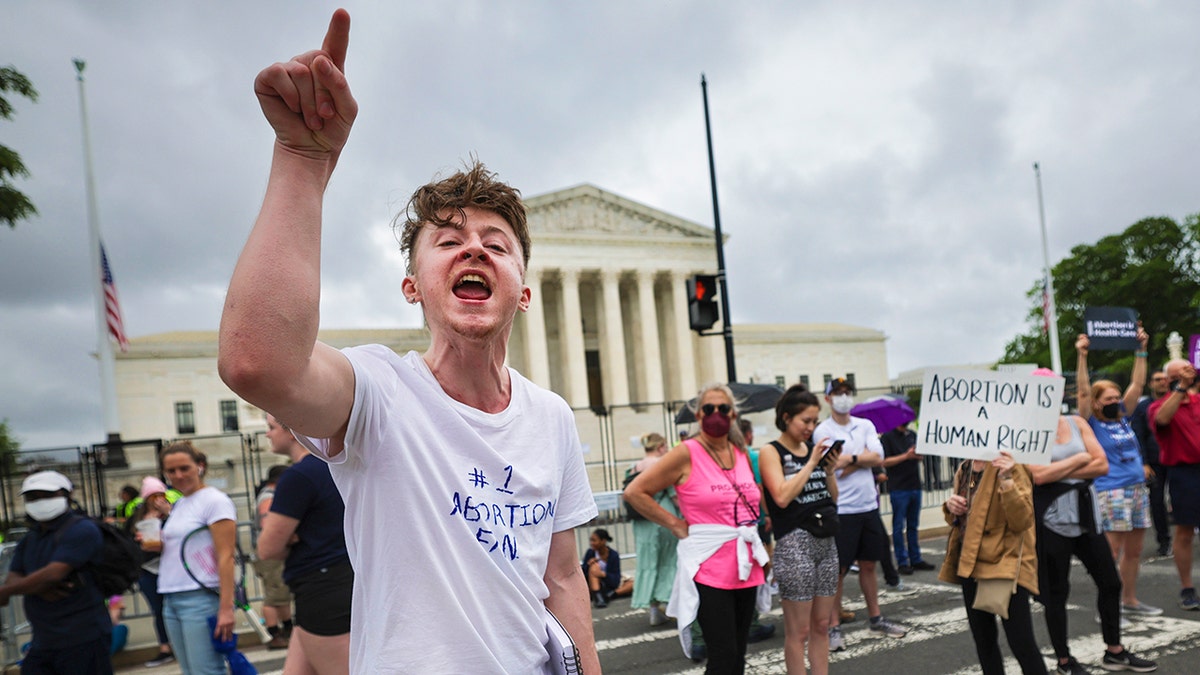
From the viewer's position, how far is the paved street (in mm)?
5652

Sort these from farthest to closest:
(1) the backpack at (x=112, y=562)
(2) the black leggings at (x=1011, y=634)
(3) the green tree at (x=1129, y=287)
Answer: (3) the green tree at (x=1129, y=287) → (1) the backpack at (x=112, y=562) → (2) the black leggings at (x=1011, y=634)

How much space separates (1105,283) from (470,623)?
172 feet

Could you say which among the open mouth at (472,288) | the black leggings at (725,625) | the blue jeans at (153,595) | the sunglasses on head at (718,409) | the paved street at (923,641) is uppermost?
the open mouth at (472,288)

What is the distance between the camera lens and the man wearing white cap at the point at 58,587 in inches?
172

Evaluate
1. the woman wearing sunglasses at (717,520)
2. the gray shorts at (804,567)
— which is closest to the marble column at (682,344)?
the gray shorts at (804,567)

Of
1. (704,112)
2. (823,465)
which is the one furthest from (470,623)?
(704,112)

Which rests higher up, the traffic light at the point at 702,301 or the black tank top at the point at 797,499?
the traffic light at the point at 702,301

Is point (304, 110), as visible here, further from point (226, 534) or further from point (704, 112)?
point (704, 112)

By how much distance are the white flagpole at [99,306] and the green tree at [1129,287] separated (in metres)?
41.8

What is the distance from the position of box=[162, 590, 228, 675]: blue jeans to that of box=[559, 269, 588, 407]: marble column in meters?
43.9

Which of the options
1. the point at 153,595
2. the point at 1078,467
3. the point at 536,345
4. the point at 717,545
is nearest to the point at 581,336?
the point at 536,345

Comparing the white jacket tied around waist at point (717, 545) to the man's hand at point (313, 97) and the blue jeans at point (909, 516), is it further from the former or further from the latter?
the blue jeans at point (909, 516)

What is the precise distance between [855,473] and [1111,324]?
8.43 m

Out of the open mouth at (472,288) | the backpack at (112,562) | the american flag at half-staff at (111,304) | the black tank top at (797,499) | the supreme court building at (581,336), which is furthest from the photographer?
the supreme court building at (581,336)
